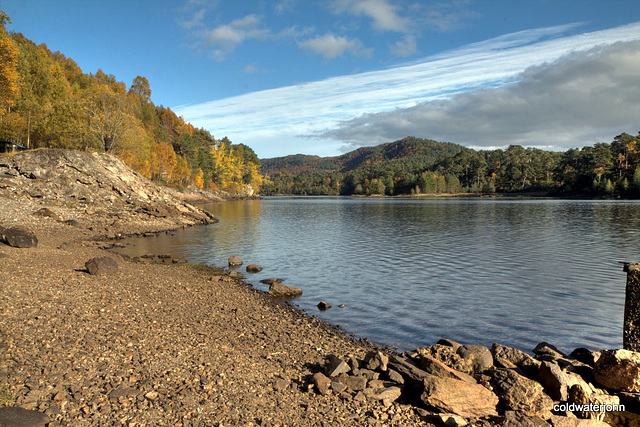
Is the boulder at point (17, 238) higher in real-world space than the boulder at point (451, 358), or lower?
higher

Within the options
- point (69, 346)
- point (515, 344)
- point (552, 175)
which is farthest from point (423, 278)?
point (552, 175)

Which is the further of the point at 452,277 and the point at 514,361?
the point at 452,277

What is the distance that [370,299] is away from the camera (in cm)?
1933

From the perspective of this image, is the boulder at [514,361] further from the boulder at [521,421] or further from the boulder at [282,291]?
the boulder at [282,291]

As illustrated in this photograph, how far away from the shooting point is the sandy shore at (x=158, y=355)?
7.23m

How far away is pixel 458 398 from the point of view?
26.5ft

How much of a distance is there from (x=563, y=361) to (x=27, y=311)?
1566cm

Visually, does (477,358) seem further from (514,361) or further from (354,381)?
(354,381)

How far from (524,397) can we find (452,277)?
53.9 ft

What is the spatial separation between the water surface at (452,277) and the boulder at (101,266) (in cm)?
766

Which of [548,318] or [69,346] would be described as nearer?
[69,346]

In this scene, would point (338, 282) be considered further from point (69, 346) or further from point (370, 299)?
point (69, 346)

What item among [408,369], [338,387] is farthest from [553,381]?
[338,387]

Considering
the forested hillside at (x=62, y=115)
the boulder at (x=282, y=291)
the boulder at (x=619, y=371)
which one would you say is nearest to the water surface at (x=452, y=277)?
the boulder at (x=282, y=291)
